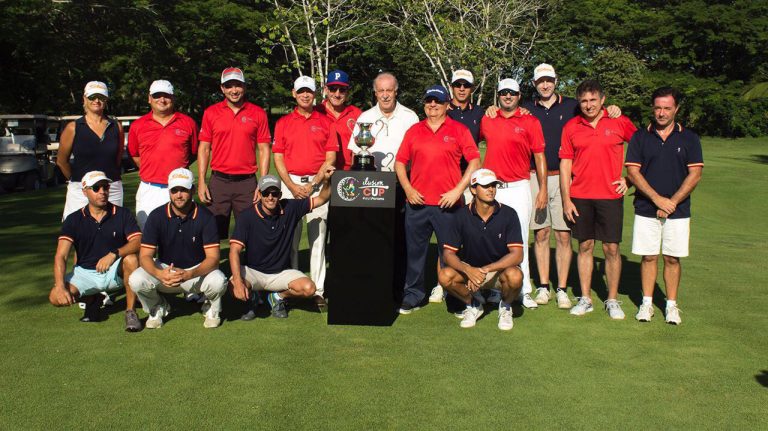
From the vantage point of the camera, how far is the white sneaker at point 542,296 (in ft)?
25.3

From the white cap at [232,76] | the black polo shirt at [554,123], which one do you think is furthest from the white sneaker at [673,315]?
the white cap at [232,76]

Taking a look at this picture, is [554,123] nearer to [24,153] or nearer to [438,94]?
[438,94]

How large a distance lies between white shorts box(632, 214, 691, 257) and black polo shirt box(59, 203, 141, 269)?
15.1 feet

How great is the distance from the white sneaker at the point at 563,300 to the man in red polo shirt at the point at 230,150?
3164mm

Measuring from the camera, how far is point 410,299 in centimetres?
739

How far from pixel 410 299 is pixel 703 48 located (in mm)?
51220

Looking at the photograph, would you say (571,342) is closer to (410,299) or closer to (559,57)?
(410,299)

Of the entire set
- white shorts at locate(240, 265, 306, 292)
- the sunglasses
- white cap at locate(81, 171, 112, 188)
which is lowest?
white shorts at locate(240, 265, 306, 292)

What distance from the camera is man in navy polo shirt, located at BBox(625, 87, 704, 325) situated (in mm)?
6879

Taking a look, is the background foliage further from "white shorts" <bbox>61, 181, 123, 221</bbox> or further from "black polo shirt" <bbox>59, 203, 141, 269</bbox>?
"black polo shirt" <bbox>59, 203, 141, 269</bbox>

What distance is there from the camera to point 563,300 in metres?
7.59

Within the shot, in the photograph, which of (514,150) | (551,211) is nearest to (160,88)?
(514,150)

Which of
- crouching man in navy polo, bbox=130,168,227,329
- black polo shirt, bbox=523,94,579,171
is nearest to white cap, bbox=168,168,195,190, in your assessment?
crouching man in navy polo, bbox=130,168,227,329

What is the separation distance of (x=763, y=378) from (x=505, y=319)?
2.10 m
